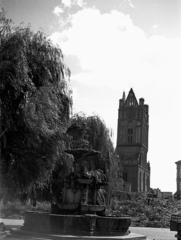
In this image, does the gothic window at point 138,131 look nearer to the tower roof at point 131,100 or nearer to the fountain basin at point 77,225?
the tower roof at point 131,100

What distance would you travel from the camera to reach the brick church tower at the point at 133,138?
297 ft

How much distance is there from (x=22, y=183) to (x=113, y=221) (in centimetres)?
495

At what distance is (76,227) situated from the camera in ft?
38.5

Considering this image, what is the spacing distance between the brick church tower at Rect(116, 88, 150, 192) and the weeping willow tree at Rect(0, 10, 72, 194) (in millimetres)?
74937

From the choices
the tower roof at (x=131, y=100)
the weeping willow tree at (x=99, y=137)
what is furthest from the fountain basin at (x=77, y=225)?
the tower roof at (x=131, y=100)

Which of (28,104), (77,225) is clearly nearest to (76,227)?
(77,225)

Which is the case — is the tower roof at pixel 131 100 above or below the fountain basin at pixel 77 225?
above

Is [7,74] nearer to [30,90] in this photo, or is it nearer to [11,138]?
[30,90]

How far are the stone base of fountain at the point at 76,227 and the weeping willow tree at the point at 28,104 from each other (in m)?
2.92

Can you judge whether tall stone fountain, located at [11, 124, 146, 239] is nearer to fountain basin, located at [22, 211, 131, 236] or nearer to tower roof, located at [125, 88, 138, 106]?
fountain basin, located at [22, 211, 131, 236]

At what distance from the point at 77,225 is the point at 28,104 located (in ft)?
15.2

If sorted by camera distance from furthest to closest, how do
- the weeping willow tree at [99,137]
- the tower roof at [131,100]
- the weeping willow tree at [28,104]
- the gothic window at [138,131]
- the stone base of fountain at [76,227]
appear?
1. the tower roof at [131,100]
2. the gothic window at [138,131]
3. the weeping willow tree at [99,137]
4. the weeping willow tree at [28,104]
5. the stone base of fountain at [76,227]

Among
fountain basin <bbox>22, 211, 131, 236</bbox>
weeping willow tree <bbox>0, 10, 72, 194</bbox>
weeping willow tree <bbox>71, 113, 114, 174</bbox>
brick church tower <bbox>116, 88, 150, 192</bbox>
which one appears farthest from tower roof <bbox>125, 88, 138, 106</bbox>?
fountain basin <bbox>22, 211, 131, 236</bbox>

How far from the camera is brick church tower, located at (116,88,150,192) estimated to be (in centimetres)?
9044
